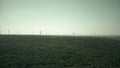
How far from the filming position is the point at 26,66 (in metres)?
19.3

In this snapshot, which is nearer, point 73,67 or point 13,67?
point 13,67

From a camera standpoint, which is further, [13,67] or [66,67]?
[66,67]

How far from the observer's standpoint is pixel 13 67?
18.4m

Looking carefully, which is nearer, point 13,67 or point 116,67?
point 13,67

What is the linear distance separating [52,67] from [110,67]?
374 inches

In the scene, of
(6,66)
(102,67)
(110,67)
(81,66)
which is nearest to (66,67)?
(81,66)

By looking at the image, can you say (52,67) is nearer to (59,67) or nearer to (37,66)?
(59,67)

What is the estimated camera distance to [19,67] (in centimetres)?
1853

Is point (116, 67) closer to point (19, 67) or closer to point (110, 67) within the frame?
point (110, 67)

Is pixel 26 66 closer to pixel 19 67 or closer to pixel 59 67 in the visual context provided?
pixel 19 67

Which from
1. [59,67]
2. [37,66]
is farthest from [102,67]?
[37,66]

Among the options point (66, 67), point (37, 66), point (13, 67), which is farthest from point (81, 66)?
point (13, 67)

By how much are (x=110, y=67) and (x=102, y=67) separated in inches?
56.7

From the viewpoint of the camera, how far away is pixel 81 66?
2044cm
